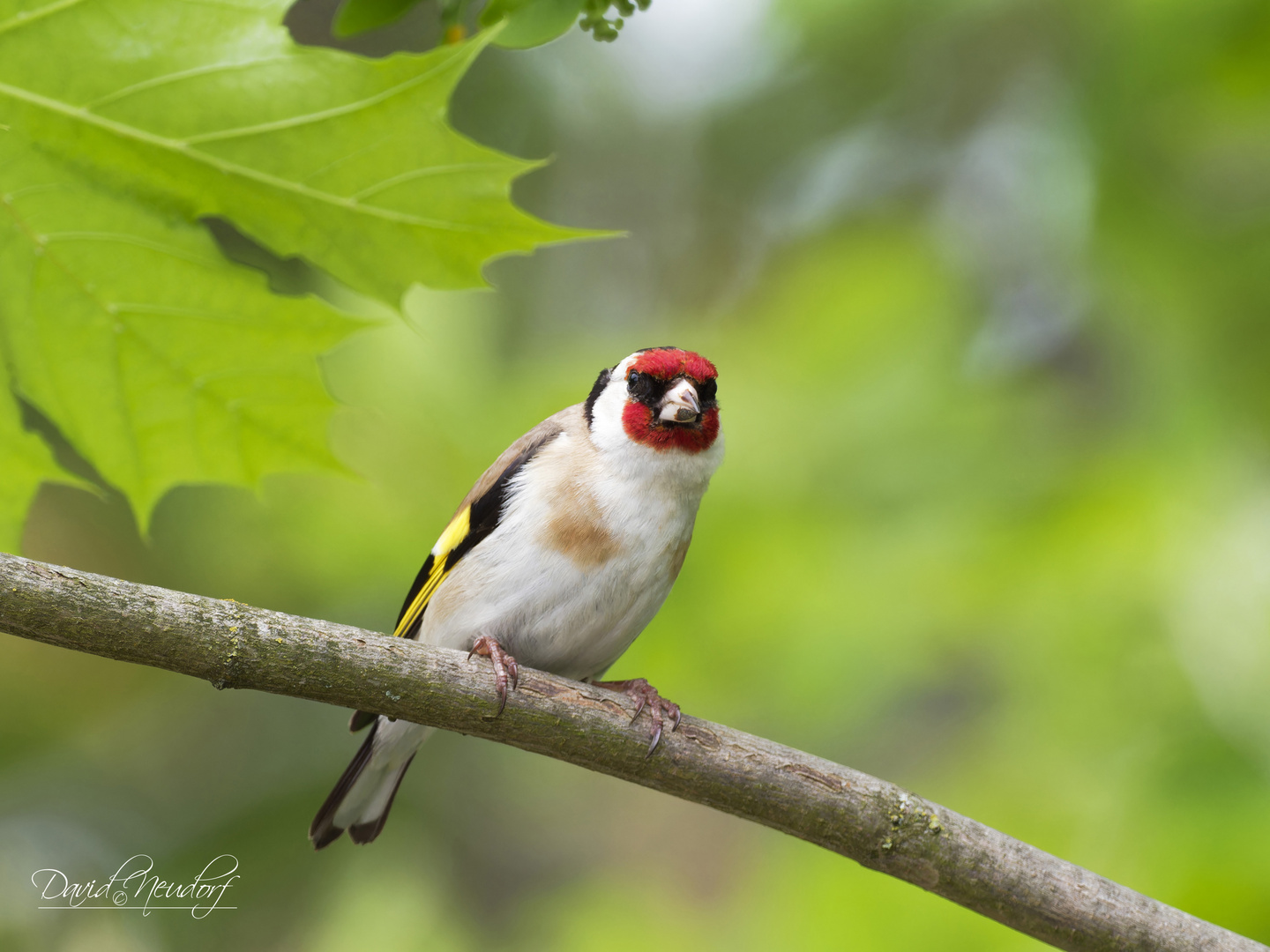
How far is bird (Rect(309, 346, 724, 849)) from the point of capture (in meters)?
2.81

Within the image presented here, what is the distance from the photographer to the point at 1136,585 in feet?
10.9

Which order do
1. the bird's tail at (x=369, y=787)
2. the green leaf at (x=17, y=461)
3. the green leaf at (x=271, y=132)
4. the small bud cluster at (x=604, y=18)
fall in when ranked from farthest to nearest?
the bird's tail at (x=369, y=787)
the green leaf at (x=17, y=461)
the green leaf at (x=271, y=132)
the small bud cluster at (x=604, y=18)

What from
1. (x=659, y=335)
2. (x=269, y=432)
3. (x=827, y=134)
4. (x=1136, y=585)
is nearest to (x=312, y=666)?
(x=269, y=432)

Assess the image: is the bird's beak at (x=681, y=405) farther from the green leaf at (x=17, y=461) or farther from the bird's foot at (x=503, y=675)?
the green leaf at (x=17, y=461)

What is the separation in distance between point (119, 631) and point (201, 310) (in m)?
0.79

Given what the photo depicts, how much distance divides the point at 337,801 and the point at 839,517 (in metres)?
2.10

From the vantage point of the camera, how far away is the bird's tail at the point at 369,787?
125 inches

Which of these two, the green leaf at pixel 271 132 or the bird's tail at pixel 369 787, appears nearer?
the green leaf at pixel 271 132

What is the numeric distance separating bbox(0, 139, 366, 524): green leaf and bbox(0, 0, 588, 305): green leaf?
9 centimetres

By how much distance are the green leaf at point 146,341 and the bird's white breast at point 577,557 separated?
70 cm

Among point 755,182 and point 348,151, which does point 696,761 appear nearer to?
point 348,151

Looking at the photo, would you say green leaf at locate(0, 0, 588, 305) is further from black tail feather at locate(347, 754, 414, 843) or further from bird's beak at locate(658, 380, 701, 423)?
black tail feather at locate(347, 754, 414, 843)

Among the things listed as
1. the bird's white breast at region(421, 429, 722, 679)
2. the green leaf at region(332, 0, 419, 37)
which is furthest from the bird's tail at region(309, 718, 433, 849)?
the green leaf at region(332, 0, 419, 37)
